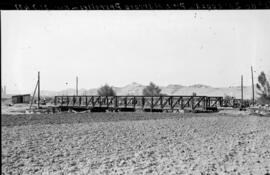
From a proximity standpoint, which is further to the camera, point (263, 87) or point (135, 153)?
point (263, 87)

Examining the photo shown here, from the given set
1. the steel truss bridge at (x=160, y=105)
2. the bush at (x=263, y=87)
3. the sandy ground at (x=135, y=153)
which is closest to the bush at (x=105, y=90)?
the bush at (x=263, y=87)

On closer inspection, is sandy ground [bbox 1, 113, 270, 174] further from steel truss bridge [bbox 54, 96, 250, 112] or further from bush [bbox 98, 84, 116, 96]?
bush [bbox 98, 84, 116, 96]

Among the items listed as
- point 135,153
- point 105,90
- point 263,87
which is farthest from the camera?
point 105,90

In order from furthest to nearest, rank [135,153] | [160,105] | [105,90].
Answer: [105,90]
[160,105]
[135,153]

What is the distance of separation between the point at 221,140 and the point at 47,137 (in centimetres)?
682

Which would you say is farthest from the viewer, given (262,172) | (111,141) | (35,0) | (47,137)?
(47,137)

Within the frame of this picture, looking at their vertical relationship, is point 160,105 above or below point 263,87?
below

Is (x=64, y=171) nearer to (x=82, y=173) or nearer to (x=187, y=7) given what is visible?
(x=82, y=173)

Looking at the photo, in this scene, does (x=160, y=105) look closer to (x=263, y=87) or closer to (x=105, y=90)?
(x=263, y=87)

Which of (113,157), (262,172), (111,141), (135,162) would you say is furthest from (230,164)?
(111,141)

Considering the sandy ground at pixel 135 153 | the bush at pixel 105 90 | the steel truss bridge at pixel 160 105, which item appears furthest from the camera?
the bush at pixel 105 90

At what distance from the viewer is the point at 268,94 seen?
43.3 metres

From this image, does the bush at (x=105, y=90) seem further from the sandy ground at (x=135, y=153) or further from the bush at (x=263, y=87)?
the sandy ground at (x=135, y=153)

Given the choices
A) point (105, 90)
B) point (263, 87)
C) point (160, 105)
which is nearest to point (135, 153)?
point (160, 105)
